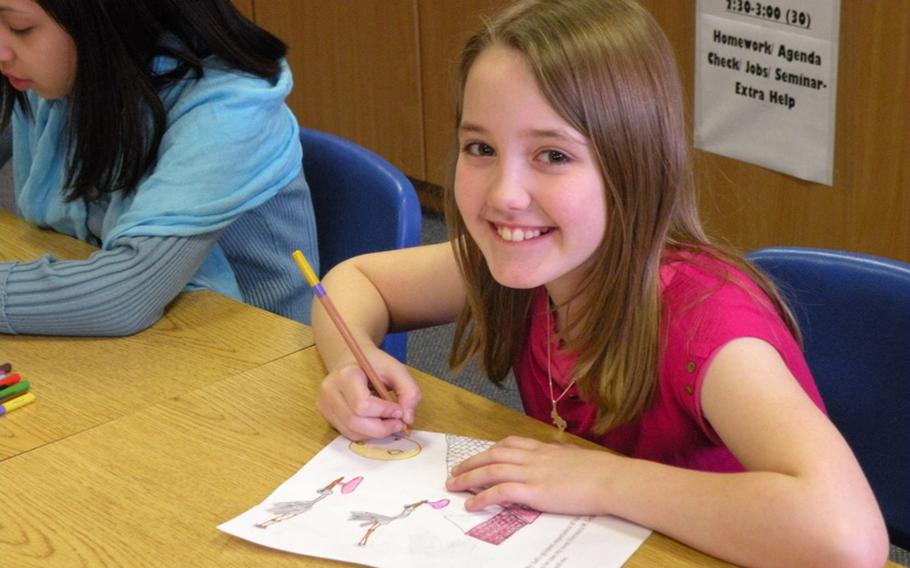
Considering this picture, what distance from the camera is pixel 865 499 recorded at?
98 cm

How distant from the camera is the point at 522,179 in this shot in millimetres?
1146

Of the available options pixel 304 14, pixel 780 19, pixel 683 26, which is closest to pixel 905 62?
pixel 780 19

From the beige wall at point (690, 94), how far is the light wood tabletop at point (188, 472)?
18.4 inches

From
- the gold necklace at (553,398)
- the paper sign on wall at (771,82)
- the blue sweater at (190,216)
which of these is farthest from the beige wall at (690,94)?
the gold necklace at (553,398)

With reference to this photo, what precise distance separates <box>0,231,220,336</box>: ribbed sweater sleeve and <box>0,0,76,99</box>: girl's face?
0.27m

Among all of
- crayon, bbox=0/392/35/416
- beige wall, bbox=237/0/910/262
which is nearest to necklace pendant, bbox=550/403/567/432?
beige wall, bbox=237/0/910/262

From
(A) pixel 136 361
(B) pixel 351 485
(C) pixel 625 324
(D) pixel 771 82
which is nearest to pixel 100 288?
(A) pixel 136 361

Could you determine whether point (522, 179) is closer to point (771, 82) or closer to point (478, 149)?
point (478, 149)

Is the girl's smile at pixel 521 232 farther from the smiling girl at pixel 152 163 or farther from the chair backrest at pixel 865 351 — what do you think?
the smiling girl at pixel 152 163

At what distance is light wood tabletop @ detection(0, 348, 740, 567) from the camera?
1.03 metres

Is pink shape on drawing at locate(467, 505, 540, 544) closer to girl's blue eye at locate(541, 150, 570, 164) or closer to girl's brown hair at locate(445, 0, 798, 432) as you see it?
girl's brown hair at locate(445, 0, 798, 432)

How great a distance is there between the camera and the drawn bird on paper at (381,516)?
41.1 inches

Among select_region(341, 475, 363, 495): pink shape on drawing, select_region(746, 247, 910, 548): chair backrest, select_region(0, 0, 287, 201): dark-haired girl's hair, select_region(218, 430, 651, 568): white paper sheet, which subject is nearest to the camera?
select_region(218, 430, 651, 568): white paper sheet

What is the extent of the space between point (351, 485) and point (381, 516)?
0.21ft
